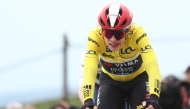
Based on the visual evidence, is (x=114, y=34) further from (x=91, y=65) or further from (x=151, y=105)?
(x=151, y=105)

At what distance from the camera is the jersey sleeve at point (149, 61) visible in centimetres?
893

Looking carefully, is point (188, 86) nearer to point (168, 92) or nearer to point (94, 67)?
point (168, 92)

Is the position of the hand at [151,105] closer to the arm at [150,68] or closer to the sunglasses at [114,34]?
the arm at [150,68]

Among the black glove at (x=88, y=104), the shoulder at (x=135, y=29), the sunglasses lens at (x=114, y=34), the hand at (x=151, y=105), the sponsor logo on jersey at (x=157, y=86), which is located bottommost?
the hand at (x=151, y=105)

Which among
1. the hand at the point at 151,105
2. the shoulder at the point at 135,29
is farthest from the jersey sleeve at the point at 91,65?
the hand at the point at 151,105

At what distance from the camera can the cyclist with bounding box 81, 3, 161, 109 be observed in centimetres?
911

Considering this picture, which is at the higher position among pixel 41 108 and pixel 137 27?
pixel 41 108

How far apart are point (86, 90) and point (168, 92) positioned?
13.5 feet

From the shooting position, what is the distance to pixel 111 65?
32.7 ft

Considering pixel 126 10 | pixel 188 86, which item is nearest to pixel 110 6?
pixel 126 10

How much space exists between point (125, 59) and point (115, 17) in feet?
2.95

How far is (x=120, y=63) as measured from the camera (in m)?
9.88

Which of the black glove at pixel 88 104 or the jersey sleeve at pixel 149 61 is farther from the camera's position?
the jersey sleeve at pixel 149 61

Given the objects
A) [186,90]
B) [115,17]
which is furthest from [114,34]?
[186,90]
